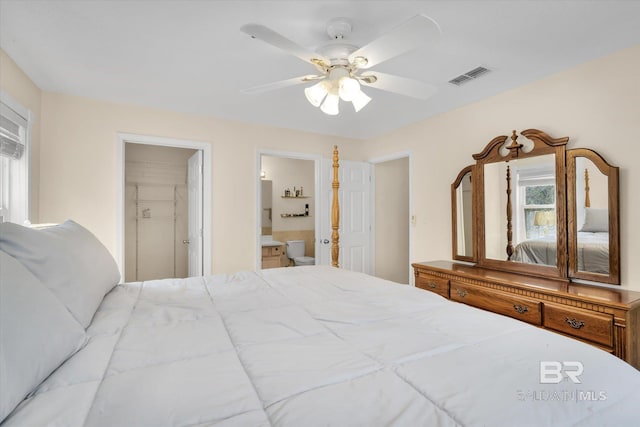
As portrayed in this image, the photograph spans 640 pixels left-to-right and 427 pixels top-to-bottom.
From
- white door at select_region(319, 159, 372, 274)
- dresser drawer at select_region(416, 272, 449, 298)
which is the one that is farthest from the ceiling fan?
white door at select_region(319, 159, 372, 274)

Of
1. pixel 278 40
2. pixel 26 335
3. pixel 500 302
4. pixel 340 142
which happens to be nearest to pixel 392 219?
pixel 340 142

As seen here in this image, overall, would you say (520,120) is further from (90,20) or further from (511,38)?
(90,20)

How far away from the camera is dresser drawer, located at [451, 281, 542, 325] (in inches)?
82.2

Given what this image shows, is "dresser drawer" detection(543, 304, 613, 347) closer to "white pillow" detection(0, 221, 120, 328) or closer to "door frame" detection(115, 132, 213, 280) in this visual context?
"white pillow" detection(0, 221, 120, 328)

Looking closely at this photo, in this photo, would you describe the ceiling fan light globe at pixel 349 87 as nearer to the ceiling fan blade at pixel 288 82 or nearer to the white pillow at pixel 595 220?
the ceiling fan blade at pixel 288 82

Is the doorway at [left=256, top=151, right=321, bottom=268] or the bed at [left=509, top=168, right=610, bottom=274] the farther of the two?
the doorway at [left=256, top=151, right=321, bottom=268]

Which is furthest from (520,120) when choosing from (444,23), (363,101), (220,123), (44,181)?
(44,181)

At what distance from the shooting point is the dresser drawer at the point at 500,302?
6.85ft

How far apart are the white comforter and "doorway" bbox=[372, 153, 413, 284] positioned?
3.15 metres

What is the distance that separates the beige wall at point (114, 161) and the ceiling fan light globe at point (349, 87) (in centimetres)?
210

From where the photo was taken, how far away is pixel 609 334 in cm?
173

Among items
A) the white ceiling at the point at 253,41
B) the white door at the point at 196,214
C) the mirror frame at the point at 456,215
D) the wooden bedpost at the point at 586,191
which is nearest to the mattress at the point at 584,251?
the wooden bedpost at the point at 586,191

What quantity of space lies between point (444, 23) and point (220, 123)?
2.56 m

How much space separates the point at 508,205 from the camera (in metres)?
2.69
